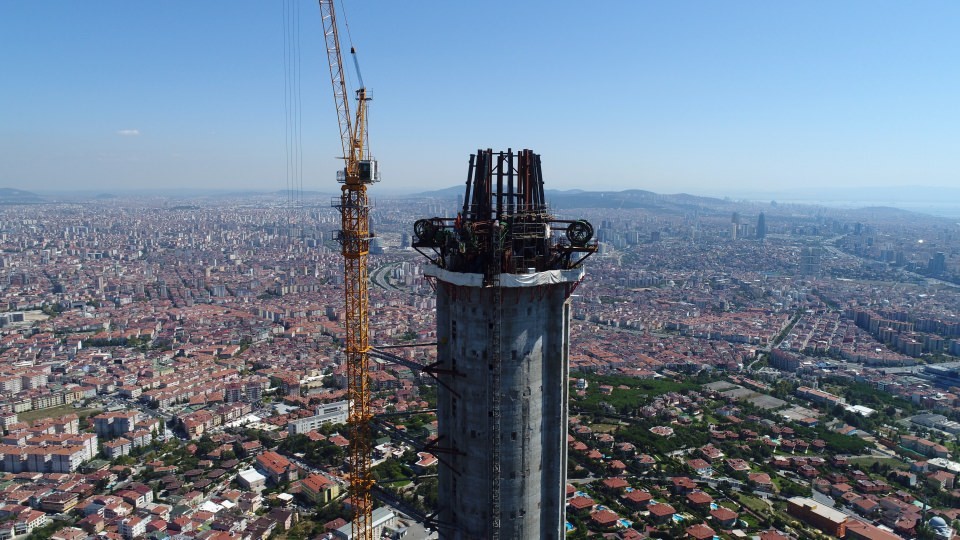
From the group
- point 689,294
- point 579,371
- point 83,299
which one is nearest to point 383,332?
point 579,371

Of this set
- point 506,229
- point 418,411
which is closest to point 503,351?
point 506,229

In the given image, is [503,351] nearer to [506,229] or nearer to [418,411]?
[506,229]

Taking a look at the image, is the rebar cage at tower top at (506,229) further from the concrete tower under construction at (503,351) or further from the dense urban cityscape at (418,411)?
the dense urban cityscape at (418,411)

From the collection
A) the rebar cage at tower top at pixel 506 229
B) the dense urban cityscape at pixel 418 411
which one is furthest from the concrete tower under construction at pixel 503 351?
the dense urban cityscape at pixel 418 411

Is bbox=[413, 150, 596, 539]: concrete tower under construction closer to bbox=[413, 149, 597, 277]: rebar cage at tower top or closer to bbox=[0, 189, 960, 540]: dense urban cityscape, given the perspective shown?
bbox=[413, 149, 597, 277]: rebar cage at tower top

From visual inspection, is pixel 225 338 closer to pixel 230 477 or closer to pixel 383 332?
pixel 383 332

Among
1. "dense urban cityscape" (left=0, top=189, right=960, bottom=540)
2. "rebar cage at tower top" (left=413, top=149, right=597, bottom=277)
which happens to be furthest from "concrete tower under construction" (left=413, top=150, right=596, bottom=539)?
"dense urban cityscape" (left=0, top=189, right=960, bottom=540)
